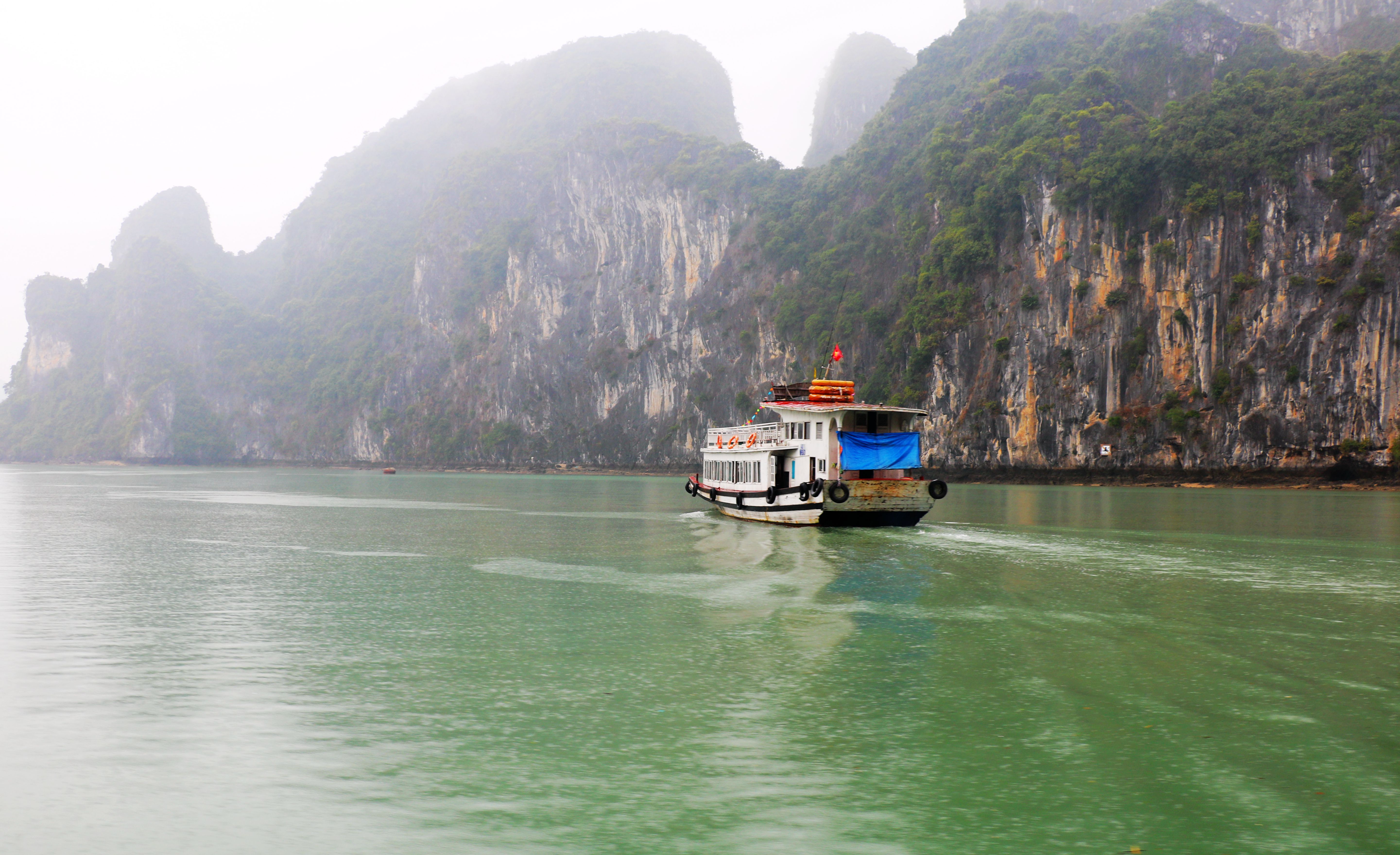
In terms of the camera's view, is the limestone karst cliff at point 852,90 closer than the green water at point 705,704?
No

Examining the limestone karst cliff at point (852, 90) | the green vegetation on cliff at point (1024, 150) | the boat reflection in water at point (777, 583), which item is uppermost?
the limestone karst cliff at point (852, 90)

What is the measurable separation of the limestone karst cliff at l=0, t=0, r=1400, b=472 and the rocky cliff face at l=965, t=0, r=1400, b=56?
1582 cm

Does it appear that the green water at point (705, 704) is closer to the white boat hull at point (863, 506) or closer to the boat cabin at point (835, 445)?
the white boat hull at point (863, 506)

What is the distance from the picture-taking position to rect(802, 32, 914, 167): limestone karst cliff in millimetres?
158875

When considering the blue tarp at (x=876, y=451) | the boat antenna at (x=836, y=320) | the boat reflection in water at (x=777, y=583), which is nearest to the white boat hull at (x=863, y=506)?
the blue tarp at (x=876, y=451)

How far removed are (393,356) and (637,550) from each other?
13209cm

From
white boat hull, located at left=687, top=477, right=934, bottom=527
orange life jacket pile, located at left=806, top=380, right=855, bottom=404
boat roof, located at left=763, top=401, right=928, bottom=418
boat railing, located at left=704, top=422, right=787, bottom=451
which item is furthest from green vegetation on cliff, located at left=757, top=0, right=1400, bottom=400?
white boat hull, located at left=687, top=477, right=934, bottom=527

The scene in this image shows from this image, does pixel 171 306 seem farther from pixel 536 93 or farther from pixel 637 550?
pixel 637 550

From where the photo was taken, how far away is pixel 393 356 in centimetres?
14538

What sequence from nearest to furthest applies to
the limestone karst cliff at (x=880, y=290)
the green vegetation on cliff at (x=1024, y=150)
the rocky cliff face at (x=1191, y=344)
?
the rocky cliff face at (x=1191, y=344) → the limestone karst cliff at (x=880, y=290) → the green vegetation on cliff at (x=1024, y=150)

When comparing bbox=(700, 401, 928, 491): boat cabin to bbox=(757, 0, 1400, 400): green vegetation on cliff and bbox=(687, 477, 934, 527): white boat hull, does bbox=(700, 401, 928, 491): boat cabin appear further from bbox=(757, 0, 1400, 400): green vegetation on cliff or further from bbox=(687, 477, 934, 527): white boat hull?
bbox=(757, 0, 1400, 400): green vegetation on cliff

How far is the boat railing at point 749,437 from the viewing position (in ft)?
105

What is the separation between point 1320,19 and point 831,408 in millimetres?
96862

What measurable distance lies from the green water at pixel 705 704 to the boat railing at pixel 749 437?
10242 mm
